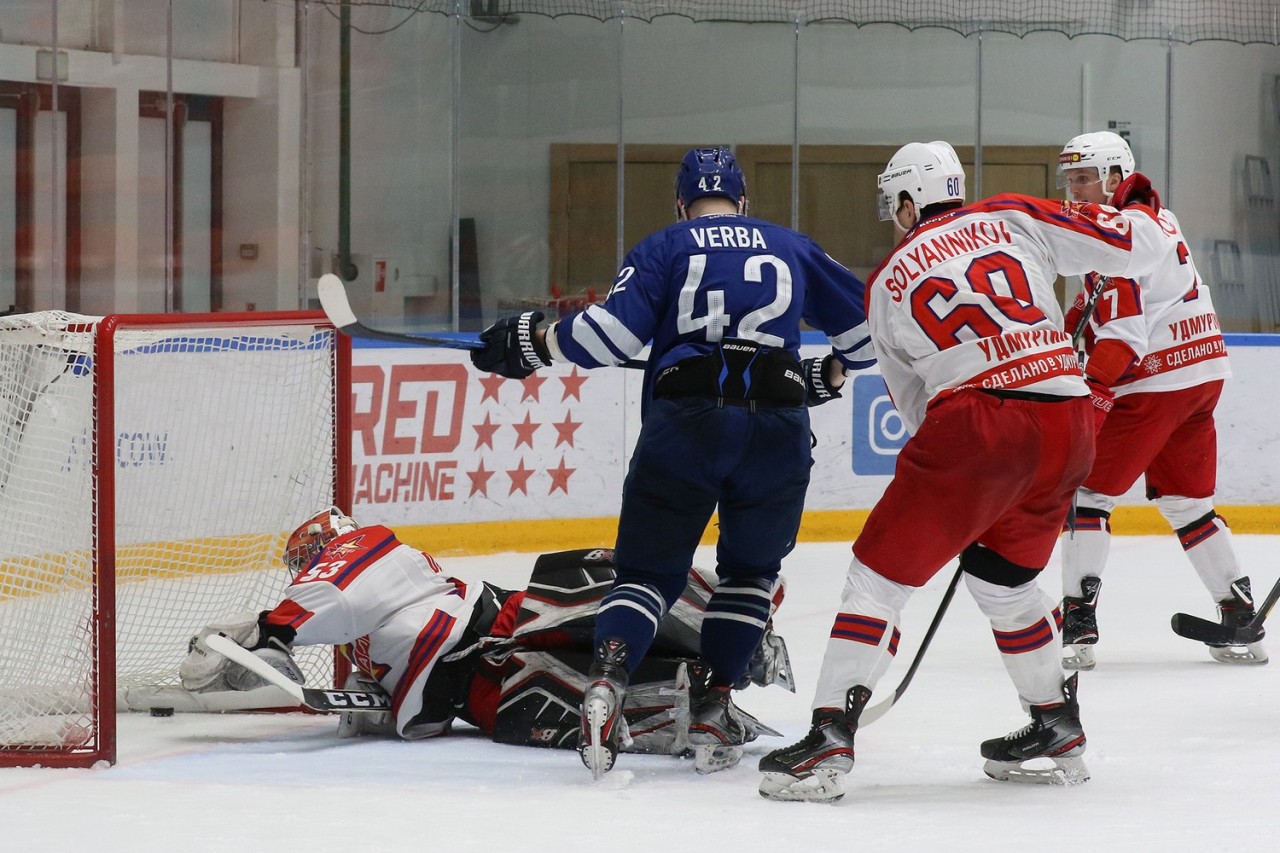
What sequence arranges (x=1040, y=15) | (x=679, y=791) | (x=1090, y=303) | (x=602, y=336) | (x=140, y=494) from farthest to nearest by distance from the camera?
1. (x=1040, y=15)
2. (x=140, y=494)
3. (x=1090, y=303)
4. (x=602, y=336)
5. (x=679, y=791)

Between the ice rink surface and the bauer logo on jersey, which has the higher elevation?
the bauer logo on jersey

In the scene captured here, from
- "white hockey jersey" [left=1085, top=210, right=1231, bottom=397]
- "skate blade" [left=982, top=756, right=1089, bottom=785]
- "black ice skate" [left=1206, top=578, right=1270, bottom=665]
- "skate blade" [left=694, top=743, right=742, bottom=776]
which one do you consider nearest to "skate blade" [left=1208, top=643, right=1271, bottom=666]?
"black ice skate" [left=1206, top=578, right=1270, bottom=665]

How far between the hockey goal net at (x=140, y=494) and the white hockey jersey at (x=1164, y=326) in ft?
6.06

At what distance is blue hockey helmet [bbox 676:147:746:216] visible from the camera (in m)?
3.07

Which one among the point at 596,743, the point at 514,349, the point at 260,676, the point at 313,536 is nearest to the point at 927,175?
the point at 514,349

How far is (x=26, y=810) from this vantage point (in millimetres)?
2625

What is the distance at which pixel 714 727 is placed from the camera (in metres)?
2.99

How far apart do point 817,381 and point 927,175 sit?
19.1 inches

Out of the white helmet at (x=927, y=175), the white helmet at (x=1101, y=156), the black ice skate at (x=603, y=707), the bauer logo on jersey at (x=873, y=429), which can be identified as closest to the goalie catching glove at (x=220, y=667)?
the black ice skate at (x=603, y=707)

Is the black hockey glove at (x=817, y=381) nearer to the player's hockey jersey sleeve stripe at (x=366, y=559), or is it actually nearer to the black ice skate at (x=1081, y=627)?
the player's hockey jersey sleeve stripe at (x=366, y=559)

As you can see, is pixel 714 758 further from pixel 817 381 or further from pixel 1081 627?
pixel 1081 627

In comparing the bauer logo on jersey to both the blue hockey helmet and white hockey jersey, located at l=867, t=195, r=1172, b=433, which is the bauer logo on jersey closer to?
the blue hockey helmet

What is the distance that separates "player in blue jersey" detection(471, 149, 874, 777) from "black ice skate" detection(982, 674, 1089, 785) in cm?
48

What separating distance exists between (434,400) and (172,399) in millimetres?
1431
